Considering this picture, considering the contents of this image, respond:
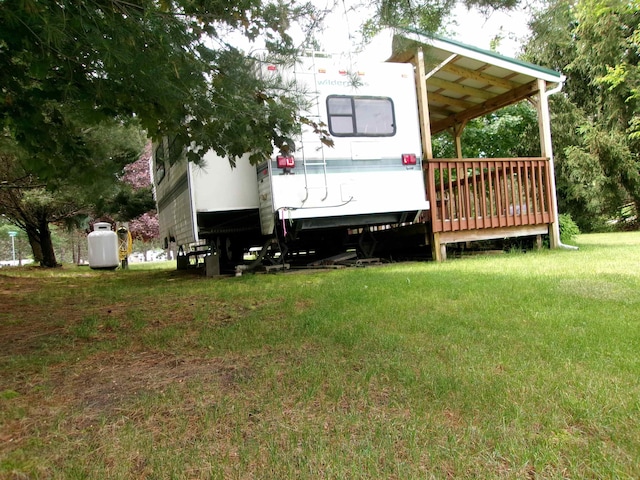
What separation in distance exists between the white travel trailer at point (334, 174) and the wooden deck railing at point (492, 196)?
58 centimetres

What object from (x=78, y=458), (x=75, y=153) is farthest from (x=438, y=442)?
(x=75, y=153)

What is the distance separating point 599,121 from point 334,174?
20087 mm

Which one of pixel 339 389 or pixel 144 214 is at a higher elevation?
pixel 144 214

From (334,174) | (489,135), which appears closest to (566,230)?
(489,135)

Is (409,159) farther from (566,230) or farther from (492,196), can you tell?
(566,230)

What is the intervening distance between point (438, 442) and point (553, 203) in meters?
8.42

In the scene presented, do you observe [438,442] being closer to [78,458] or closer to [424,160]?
[78,458]

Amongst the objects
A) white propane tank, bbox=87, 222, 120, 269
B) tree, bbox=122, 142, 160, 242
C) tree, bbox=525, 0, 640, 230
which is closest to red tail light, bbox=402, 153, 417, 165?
white propane tank, bbox=87, 222, 120, 269

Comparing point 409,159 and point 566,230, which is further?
point 566,230

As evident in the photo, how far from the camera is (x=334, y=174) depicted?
730cm

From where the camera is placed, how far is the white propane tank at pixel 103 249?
14.4 m

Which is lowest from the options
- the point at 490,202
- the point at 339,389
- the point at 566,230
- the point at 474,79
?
the point at 339,389

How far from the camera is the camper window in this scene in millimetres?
7355

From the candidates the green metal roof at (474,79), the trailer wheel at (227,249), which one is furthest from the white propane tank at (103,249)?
the green metal roof at (474,79)
